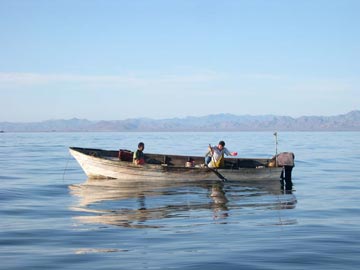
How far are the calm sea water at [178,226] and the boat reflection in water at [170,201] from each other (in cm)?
4

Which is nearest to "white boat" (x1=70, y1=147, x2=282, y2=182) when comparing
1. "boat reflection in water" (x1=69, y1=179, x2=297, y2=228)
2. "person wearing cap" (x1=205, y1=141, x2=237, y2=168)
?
"boat reflection in water" (x1=69, y1=179, x2=297, y2=228)

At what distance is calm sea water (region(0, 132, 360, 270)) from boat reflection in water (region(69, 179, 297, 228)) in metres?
0.04

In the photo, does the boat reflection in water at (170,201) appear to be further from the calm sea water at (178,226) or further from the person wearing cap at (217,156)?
the person wearing cap at (217,156)

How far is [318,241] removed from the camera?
1314cm

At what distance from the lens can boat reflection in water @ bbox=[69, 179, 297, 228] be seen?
53.8 feet

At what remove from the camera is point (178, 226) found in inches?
597

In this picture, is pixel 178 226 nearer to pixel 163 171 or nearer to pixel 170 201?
pixel 170 201

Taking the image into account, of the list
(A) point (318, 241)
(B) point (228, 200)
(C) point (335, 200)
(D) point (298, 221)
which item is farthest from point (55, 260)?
(C) point (335, 200)

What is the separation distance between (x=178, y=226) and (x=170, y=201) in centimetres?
559

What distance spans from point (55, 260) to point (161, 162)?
746 inches

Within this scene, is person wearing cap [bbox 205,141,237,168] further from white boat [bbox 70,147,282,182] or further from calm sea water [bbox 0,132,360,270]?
calm sea water [bbox 0,132,360,270]

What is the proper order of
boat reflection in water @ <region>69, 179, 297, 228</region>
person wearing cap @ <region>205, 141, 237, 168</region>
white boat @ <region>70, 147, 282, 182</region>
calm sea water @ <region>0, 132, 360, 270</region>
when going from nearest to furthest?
1. calm sea water @ <region>0, 132, 360, 270</region>
2. boat reflection in water @ <region>69, 179, 297, 228</region>
3. white boat @ <region>70, 147, 282, 182</region>
4. person wearing cap @ <region>205, 141, 237, 168</region>

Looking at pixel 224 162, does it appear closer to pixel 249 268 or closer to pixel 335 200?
pixel 335 200

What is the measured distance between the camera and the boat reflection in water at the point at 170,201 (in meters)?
16.4
